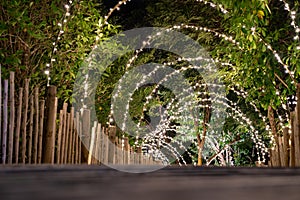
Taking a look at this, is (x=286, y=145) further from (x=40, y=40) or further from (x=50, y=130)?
(x=40, y=40)

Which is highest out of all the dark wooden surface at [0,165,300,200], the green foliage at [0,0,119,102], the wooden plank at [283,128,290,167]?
the green foliage at [0,0,119,102]

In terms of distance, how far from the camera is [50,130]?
13.5 ft

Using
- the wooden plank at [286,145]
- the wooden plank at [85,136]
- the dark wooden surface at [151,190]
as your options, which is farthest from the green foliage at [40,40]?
the dark wooden surface at [151,190]

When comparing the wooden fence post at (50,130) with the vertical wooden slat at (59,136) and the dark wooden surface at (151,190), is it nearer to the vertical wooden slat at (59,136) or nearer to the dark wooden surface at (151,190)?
the vertical wooden slat at (59,136)

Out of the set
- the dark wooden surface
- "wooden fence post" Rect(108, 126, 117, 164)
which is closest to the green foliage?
"wooden fence post" Rect(108, 126, 117, 164)

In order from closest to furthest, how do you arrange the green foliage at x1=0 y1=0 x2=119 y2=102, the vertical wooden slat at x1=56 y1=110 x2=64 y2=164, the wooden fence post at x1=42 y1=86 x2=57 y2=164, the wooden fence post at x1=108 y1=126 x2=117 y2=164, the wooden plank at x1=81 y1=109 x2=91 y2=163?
the wooden fence post at x1=42 y1=86 x2=57 y2=164 → the vertical wooden slat at x1=56 y1=110 x2=64 y2=164 → the green foliage at x1=0 y1=0 x2=119 y2=102 → the wooden plank at x1=81 y1=109 x2=91 y2=163 → the wooden fence post at x1=108 y1=126 x2=117 y2=164

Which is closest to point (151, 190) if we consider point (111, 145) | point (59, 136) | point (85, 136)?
point (59, 136)

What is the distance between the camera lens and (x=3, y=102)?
11.6 ft

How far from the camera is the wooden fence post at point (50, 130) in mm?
4090

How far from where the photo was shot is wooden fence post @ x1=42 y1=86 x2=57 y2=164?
4090 mm

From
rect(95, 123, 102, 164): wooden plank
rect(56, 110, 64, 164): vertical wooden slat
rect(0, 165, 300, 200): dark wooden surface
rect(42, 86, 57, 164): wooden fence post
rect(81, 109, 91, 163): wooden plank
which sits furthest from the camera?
rect(95, 123, 102, 164): wooden plank

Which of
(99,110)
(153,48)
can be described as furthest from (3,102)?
(153,48)

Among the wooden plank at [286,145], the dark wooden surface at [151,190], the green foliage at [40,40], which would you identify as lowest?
the dark wooden surface at [151,190]

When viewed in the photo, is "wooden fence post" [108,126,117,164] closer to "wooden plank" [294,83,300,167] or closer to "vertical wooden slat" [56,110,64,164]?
"vertical wooden slat" [56,110,64,164]
